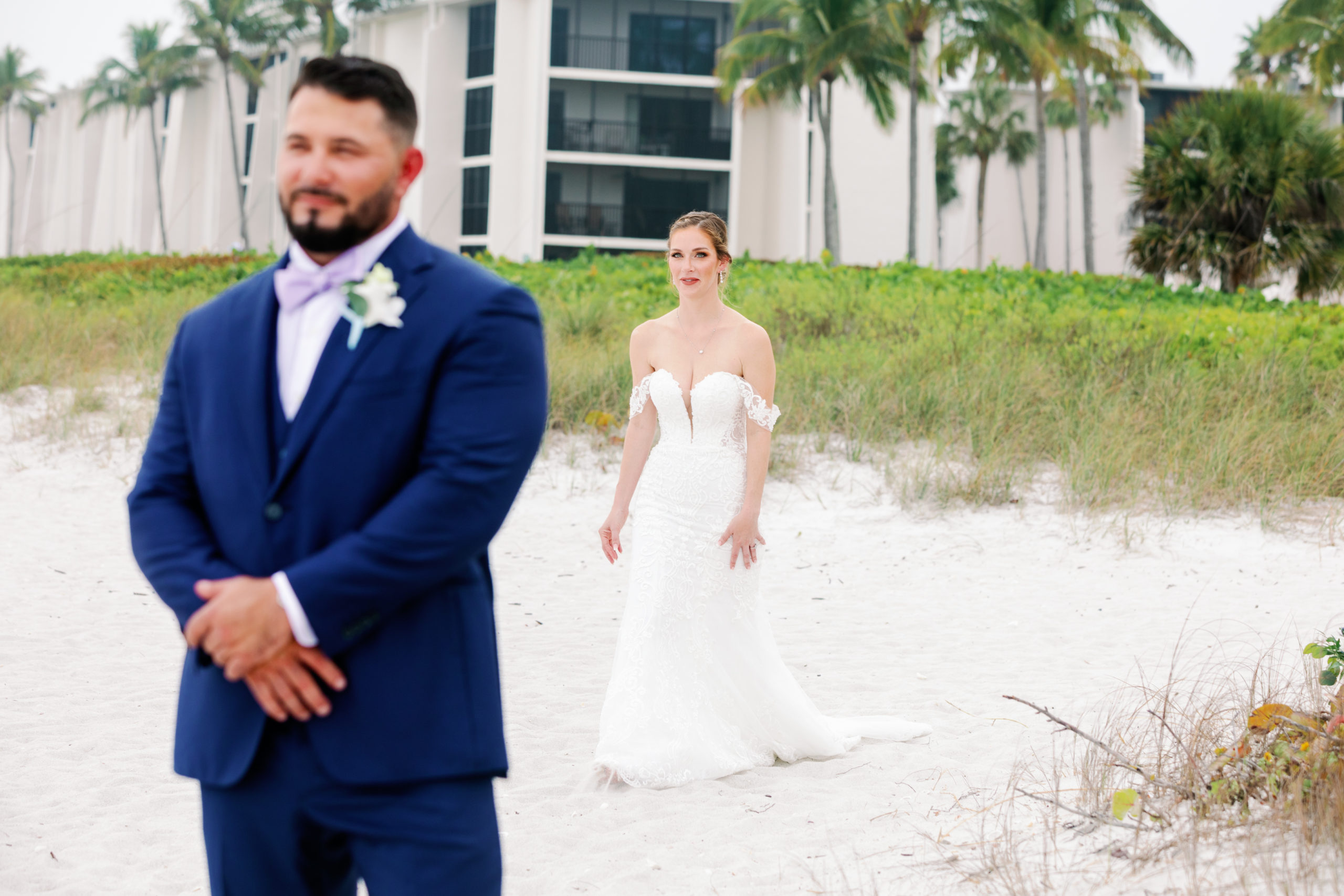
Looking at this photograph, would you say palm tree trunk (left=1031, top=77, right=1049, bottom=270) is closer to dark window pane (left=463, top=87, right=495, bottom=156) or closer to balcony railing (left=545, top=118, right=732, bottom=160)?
balcony railing (left=545, top=118, right=732, bottom=160)

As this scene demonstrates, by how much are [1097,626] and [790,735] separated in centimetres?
328

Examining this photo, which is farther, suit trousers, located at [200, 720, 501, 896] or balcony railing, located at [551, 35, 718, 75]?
balcony railing, located at [551, 35, 718, 75]

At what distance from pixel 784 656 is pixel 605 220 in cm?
3165

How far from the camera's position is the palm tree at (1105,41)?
28609mm

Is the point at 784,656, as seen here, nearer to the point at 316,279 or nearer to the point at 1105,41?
the point at 316,279

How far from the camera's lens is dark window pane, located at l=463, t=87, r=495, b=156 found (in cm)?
3803

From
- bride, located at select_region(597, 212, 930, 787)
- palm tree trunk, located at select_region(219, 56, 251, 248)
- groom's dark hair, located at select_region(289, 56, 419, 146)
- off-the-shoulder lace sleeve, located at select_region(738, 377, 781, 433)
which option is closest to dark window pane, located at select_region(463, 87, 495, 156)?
palm tree trunk, located at select_region(219, 56, 251, 248)

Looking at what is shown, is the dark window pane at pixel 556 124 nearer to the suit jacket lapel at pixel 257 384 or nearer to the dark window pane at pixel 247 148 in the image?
the dark window pane at pixel 247 148

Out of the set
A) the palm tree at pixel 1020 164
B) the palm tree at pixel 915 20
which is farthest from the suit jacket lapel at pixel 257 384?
the palm tree at pixel 1020 164

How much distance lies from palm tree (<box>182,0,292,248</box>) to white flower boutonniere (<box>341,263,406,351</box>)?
45552 millimetres

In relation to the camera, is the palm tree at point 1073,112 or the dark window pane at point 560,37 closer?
the dark window pane at point 560,37

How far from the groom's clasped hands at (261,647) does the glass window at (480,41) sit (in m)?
38.7

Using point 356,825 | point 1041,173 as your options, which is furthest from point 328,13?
point 356,825

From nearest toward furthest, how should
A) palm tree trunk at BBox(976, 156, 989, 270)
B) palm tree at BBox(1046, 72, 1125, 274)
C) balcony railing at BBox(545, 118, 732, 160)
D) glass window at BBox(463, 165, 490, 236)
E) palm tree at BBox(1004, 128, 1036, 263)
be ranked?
balcony railing at BBox(545, 118, 732, 160), glass window at BBox(463, 165, 490, 236), palm tree at BBox(1046, 72, 1125, 274), palm tree trunk at BBox(976, 156, 989, 270), palm tree at BBox(1004, 128, 1036, 263)
